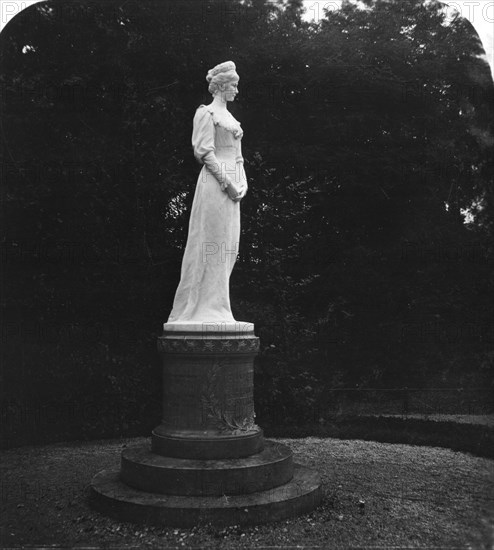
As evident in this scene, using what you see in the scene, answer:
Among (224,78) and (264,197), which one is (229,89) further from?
(264,197)

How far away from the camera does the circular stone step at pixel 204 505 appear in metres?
5.67

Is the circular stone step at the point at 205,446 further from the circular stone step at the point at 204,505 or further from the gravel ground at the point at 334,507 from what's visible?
the gravel ground at the point at 334,507

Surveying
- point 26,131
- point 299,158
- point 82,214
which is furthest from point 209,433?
point 299,158

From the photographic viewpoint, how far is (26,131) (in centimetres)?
1214

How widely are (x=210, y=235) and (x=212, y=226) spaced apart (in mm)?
103

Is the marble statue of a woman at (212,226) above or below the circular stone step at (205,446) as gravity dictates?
above

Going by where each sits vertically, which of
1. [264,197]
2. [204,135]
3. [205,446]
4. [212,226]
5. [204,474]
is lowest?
[204,474]

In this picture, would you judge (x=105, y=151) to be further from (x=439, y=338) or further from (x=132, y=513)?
(x=439, y=338)

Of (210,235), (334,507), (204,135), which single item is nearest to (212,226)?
(210,235)

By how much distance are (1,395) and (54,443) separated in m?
1.30

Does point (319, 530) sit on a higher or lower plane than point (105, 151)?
lower

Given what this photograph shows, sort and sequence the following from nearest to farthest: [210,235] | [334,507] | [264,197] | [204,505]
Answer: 1. [204,505]
2. [334,507]
3. [210,235]
4. [264,197]

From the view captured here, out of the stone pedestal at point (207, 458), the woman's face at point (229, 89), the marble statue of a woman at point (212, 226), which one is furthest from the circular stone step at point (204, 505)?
the woman's face at point (229, 89)

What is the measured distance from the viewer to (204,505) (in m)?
5.74
